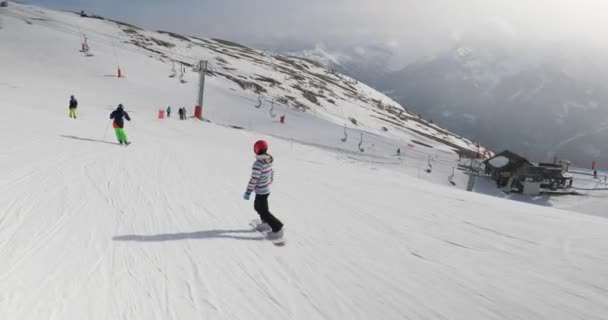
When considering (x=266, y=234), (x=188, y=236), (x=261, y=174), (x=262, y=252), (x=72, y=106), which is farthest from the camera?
(x=72, y=106)

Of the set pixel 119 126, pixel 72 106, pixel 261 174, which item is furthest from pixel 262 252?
pixel 72 106

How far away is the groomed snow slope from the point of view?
4.31 m

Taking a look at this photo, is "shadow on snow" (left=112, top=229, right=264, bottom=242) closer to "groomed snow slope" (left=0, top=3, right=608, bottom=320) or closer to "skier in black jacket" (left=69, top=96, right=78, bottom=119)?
"groomed snow slope" (left=0, top=3, right=608, bottom=320)

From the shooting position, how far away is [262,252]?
19.2ft

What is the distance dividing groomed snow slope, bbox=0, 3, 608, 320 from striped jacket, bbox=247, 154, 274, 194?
0.88m

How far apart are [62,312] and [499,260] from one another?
6038 millimetres

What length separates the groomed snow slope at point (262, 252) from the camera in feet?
14.1

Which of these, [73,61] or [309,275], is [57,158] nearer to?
[309,275]

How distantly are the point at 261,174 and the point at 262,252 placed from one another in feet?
4.32

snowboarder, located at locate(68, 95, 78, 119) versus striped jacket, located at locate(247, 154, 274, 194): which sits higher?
snowboarder, located at locate(68, 95, 78, 119)

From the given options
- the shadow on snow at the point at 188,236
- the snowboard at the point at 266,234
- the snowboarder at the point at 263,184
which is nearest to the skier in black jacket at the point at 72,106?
the shadow on snow at the point at 188,236

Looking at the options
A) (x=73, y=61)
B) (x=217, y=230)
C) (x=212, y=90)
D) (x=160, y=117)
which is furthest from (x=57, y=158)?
(x=73, y=61)

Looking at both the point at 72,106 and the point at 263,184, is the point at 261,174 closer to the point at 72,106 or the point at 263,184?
the point at 263,184

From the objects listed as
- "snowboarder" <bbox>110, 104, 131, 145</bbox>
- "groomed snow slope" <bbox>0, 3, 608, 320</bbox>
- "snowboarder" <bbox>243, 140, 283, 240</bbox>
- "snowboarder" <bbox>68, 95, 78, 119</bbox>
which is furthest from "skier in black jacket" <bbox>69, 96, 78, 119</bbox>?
"snowboarder" <bbox>243, 140, 283, 240</bbox>
